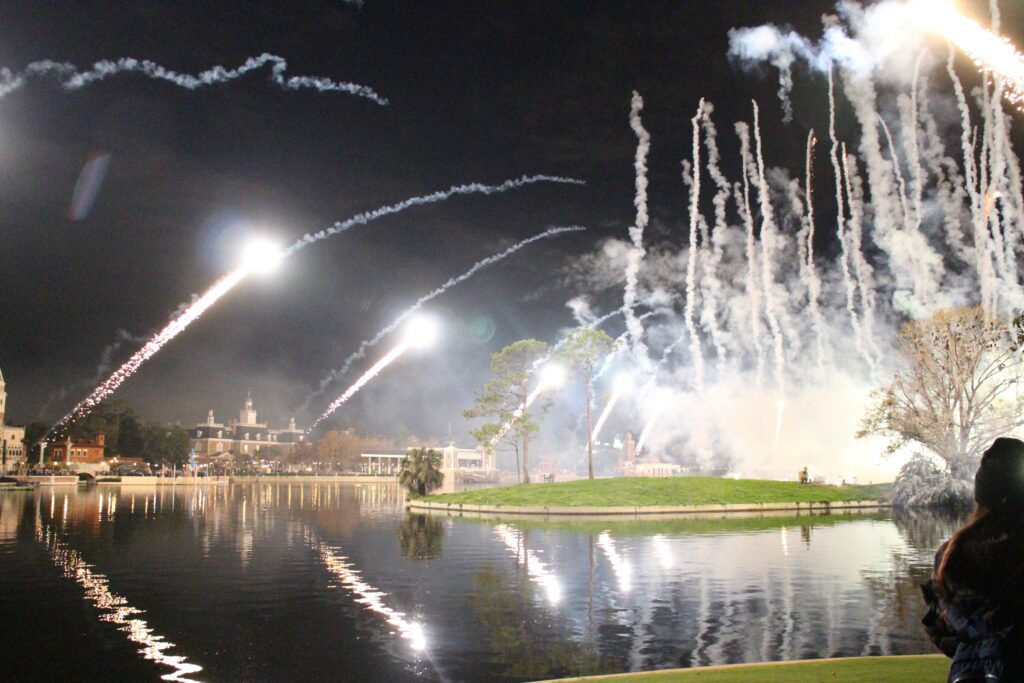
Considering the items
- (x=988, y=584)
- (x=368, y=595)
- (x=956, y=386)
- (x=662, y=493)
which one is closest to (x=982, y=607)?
(x=988, y=584)

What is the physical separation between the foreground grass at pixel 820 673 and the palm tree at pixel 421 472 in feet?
180

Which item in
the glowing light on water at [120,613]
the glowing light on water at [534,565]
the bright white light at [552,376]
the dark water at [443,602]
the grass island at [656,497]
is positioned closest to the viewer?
the glowing light on water at [120,613]

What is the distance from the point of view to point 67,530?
39688mm

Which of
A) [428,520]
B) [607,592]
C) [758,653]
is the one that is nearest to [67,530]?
[428,520]

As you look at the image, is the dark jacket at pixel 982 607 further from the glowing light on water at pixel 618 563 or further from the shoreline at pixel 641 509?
the shoreline at pixel 641 509

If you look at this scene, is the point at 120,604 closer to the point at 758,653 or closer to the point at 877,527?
the point at 758,653

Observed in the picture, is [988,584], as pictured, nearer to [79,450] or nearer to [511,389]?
[511,389]

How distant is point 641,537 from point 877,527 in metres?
13.9

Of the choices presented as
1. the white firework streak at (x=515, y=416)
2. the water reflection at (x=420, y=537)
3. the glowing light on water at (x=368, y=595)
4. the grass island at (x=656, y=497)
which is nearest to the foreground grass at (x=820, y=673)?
the glowing light on water at (x=368, y=595)

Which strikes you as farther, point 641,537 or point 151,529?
point 151,529

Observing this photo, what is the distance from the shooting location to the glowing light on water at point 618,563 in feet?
73.2

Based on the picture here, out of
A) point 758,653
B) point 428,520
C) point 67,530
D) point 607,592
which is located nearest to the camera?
point 758,653

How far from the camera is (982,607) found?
4.54 meters

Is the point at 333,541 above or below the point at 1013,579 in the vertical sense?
below
